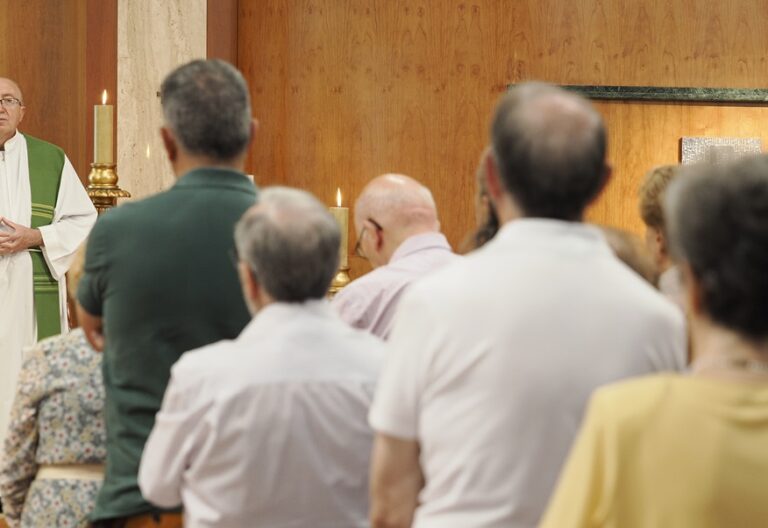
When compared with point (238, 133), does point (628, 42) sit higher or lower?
higher

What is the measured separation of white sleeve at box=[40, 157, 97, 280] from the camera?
550 cm

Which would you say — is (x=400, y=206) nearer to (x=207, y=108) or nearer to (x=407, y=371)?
(x=207, y=108)

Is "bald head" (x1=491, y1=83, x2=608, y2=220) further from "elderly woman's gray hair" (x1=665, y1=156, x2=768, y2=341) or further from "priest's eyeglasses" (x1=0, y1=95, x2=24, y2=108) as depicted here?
"priest's eyeglasses" (x1=0, y1=95, x2=24, y2=108)

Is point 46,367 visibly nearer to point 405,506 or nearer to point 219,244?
point 219,244

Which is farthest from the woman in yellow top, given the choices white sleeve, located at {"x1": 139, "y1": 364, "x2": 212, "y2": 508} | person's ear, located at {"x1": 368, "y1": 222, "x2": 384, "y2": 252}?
person's ear, located at {"x1": 368, "y1": 222, "x2": 384, "y2": 252}

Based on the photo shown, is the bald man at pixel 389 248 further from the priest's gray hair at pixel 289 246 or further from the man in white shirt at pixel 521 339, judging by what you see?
the man in white shirt at pixel 521 339

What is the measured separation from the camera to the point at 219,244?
2480 millimetres

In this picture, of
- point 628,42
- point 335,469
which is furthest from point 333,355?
point 628,42

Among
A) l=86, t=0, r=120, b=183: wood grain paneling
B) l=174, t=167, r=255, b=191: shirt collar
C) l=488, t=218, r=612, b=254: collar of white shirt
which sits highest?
l=86, t=0, r=120, b=183: wood grain paneling

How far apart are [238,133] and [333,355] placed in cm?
58

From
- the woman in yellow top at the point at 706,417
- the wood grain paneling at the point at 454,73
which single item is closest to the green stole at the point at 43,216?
the wood grain paneling at the point at 454,73

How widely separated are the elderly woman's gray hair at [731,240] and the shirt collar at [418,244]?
2.05 m

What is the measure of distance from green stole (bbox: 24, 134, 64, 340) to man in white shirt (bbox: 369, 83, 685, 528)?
156 inches

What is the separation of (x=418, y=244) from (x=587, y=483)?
2.11 meters
